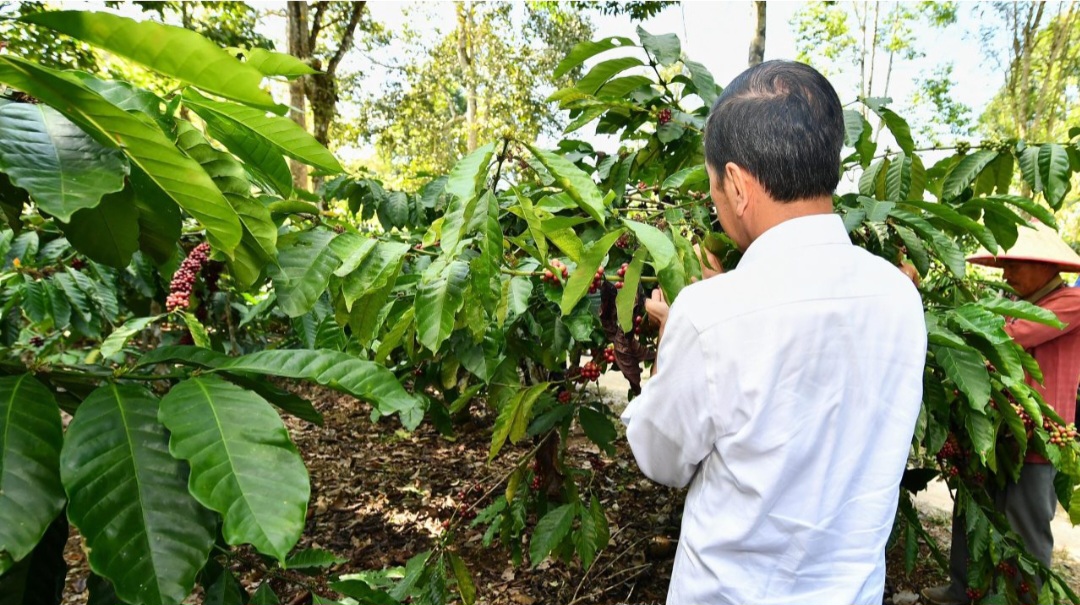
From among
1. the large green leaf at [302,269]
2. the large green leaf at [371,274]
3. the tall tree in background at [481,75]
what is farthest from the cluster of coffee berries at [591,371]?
the tall tree in background at [481,75]

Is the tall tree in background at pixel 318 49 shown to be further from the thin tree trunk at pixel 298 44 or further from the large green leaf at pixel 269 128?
the large green leaf at pixel 269 128

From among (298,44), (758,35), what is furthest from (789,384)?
(298,44)

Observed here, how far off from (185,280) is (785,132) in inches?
49.7

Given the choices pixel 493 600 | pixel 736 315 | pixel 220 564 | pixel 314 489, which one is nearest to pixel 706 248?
pixel 736 315

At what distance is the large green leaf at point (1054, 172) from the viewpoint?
2.05 metres

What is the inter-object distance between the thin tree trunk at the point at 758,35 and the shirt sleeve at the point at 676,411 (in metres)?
4.98

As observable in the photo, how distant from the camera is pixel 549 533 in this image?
82.6 inches

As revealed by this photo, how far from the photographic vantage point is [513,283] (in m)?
1.51

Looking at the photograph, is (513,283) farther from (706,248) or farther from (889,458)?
(889,458)

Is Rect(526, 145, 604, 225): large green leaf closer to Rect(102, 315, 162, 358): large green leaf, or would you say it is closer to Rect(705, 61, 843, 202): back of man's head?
Rect(705, 61, 843, 202): back of man's head

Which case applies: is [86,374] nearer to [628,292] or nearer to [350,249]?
[350,249]

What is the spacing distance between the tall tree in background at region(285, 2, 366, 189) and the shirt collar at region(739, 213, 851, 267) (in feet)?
22.1

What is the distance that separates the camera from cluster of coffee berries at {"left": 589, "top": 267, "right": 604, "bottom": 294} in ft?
4.91

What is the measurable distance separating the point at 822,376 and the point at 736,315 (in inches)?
6.4
